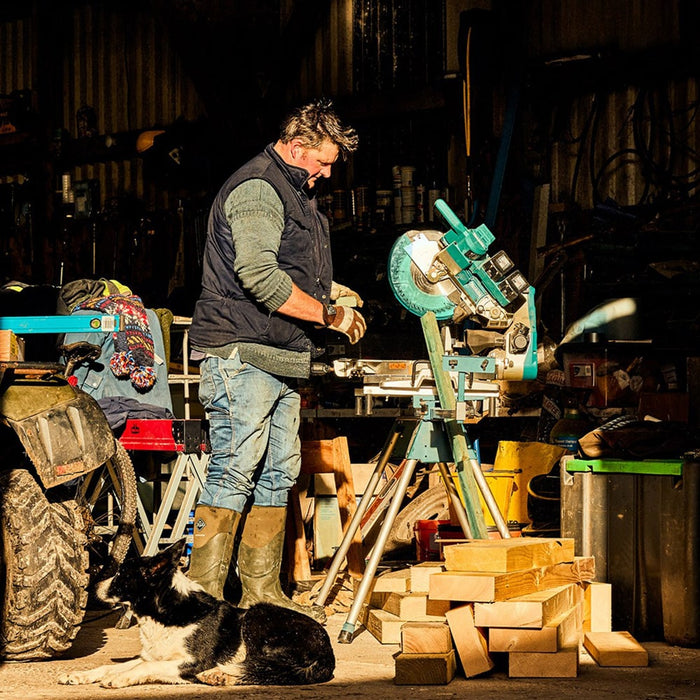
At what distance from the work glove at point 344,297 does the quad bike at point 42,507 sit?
130cm

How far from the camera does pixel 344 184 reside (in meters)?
10.3

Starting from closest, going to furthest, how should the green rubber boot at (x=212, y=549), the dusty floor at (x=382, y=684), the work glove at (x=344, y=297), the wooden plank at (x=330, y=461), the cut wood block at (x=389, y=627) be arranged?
1. the dusty floor at (x=382, y=684)
2. the green rubber boot at (x=212, y=549)
3. the cut wood block at (x=389, y=627)
4. the work glove at (x=344, y=297)
5. the wooden plank at (x=330, y=461)

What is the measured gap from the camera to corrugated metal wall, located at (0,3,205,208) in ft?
38.3

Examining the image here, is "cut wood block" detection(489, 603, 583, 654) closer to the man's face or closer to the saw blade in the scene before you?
the saw blade

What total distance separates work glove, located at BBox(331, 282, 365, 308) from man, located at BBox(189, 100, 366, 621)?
0.25m

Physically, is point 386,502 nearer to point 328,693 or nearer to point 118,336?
point 118,336

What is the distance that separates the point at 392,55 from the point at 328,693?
7.12 m

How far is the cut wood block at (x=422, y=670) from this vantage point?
4.19m

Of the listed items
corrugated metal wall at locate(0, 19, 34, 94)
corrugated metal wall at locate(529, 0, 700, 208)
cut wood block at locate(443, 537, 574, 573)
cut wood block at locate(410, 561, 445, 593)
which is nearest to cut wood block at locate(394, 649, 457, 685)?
cut wood block at locate(443, 537, 574, 573)

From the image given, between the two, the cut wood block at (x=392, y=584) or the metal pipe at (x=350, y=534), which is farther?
the metal pipe at (x=350, y=534)

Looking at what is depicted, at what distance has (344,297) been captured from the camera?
5.58 meters

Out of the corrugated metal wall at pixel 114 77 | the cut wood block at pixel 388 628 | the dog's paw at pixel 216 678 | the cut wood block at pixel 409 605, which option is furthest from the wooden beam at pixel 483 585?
the corrugated metal wall at pixel 114 77

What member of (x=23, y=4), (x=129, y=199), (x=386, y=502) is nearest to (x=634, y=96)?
(x=386, y=502)

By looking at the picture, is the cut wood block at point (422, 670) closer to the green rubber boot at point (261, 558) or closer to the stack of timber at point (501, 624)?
the stack of timber at point (501, 624)
